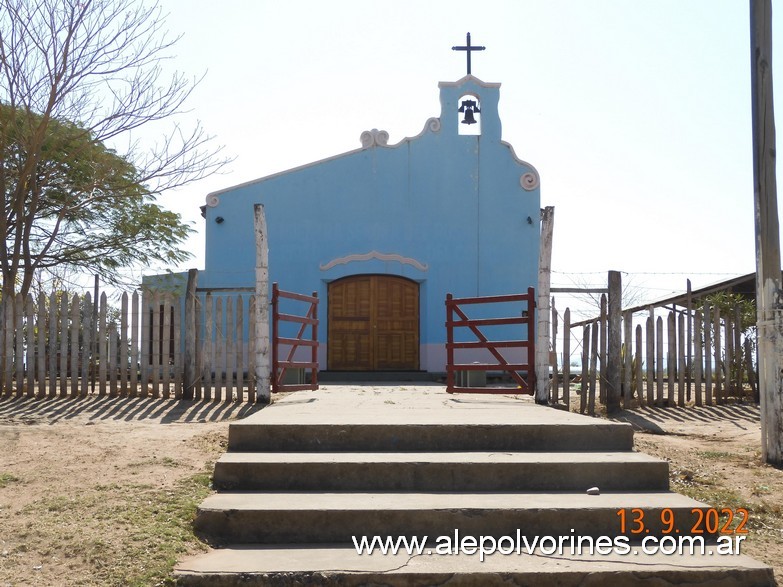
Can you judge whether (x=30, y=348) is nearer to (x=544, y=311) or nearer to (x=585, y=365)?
(x=544, y=311)

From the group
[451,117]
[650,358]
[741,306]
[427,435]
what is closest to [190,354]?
[427,435]

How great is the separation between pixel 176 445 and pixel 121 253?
12388mm

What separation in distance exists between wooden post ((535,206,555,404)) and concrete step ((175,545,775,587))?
17.1 ft

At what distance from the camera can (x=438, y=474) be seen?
5445mm

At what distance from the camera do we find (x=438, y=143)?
1797 cm

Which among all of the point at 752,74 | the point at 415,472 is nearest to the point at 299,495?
the point at 415,472

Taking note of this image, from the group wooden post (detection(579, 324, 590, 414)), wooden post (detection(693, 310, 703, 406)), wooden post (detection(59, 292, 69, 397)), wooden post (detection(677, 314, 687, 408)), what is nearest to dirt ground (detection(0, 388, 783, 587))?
wooden post (detection(59, 292, 69, 397))

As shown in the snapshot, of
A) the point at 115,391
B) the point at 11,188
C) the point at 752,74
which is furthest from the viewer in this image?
the point at 11,188

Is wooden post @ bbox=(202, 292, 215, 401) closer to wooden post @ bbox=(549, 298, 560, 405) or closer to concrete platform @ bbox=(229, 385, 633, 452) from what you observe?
concrete platform @ bbox=(229, 385, 633, 452)

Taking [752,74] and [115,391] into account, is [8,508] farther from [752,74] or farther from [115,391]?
[752,74]

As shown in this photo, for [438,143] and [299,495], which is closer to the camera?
[299,495]

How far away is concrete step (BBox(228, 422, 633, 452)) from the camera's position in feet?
19.7

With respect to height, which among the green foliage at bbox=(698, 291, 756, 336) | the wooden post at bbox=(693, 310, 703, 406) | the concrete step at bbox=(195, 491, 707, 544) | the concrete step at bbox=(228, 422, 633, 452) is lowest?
the concrete step at bbox=(195, 491, 707, 544)

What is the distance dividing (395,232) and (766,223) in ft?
35.5
